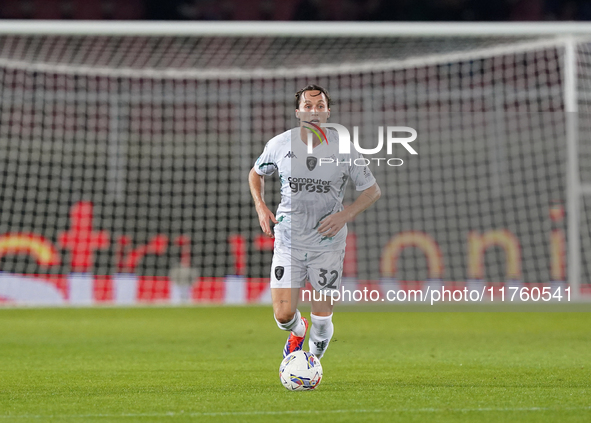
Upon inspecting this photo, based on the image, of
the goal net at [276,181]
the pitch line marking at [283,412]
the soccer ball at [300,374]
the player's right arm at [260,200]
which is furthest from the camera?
the goal net at [276,181]

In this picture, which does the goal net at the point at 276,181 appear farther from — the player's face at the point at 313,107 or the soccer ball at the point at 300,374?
the soccer ball at the point at 300,374

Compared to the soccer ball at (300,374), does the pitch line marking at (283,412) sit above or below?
below

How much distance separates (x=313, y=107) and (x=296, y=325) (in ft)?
4.55

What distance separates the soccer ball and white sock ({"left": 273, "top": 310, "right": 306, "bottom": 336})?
41cm

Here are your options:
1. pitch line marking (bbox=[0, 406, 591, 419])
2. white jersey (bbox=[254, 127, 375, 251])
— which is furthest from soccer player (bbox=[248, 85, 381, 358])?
pitch line marking (bbox=[0, 406, 591, 419])

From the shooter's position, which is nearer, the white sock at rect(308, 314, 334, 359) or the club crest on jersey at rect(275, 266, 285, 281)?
the club crest on jersey at rect(275, 266, 285, 281)

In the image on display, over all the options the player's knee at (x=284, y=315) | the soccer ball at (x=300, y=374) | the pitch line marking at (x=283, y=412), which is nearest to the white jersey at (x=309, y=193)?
the player's knee at (x=284, y=315)

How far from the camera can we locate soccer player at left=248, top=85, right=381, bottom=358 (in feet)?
18.4

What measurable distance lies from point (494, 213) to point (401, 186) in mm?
1434

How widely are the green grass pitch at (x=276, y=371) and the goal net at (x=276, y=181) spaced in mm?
1879

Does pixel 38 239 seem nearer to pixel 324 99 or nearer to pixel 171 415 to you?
pixel 324 99

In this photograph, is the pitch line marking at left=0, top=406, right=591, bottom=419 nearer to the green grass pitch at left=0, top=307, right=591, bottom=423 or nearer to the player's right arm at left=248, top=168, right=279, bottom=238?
the green grass pitch at left=0, top=307, right=591, bottom=423

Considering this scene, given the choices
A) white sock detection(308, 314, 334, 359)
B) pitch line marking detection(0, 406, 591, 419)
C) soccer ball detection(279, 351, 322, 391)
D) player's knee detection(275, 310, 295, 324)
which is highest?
player's knee detection(275, 310, 295, 324)

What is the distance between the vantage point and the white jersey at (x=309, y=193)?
18.5ft
